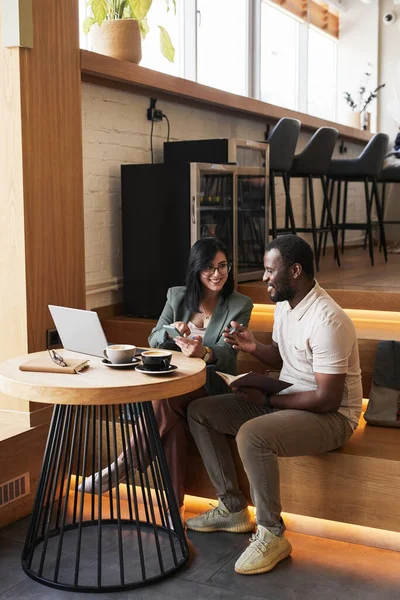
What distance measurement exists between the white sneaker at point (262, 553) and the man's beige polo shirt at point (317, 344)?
0.52 m

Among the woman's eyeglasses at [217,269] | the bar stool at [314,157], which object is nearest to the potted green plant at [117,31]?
the woman's eyeglasses at [217,269]

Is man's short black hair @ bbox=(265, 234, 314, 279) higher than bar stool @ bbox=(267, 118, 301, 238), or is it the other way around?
bar stool @ bbox=(267, 118, 301, 238)

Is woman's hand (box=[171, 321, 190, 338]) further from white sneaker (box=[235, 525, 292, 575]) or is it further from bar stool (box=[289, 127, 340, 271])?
bar stool (box=[289, 127, 340, 271])

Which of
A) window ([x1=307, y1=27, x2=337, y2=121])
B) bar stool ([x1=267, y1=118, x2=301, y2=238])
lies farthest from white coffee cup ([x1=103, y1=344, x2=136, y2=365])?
window ([x1=307, y1=27, x2=337, y2=121])

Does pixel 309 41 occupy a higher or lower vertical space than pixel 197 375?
higher

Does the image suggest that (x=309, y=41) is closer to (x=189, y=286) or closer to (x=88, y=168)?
(x=88, y=168)

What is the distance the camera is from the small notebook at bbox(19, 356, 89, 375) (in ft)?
8.48

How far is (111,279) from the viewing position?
452 centimetres

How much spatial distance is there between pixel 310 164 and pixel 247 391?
10.9ft

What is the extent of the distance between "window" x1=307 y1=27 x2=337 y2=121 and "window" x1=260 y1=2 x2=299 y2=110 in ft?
1.50

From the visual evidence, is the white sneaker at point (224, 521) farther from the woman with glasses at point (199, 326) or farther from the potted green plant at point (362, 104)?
the potted green plant at point (362, 104)

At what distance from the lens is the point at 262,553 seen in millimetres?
2715

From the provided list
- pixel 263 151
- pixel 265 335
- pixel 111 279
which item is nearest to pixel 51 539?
pixel 265 335

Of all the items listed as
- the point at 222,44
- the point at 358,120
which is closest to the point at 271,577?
the point at 222,44
